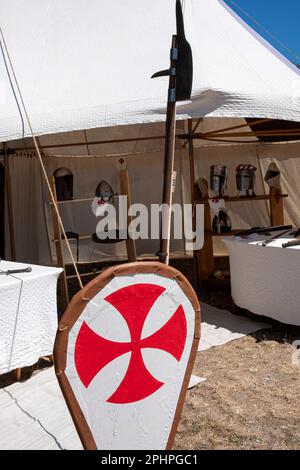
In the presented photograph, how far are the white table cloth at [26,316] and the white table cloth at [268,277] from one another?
1.53 m

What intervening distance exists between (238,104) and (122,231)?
2125 mm

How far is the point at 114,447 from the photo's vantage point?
51.4 inches

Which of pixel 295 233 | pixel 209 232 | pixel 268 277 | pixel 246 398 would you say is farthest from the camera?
pixel 209 232

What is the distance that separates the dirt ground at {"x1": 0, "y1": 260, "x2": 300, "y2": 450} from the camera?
2014 mm

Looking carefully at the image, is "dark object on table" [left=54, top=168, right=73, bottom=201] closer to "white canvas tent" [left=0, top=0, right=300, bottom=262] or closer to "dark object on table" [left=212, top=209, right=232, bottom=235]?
"white canvas tent" [left=0, top=0, right=300, bottom=262]

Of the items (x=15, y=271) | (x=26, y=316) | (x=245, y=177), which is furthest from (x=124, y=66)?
(x=26, y=316)

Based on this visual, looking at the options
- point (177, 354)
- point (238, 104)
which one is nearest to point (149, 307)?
point (177, 354)

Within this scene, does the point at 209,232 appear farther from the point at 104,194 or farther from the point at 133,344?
the point at 133,344

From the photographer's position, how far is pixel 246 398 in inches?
94.7

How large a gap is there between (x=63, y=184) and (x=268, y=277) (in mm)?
2428

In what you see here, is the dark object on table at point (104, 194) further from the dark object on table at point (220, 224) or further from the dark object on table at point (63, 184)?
the dark object on table at point (220, 224)

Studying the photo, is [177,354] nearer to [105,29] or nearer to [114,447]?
[114,447]

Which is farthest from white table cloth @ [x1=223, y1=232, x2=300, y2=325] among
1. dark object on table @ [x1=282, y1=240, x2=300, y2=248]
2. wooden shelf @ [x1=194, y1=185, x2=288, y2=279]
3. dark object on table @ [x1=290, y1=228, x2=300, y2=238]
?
wooden shelf @ [x1=194, y1=185, x2=288, y2=279]

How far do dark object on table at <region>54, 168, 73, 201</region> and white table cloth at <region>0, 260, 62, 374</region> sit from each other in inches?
81.2
